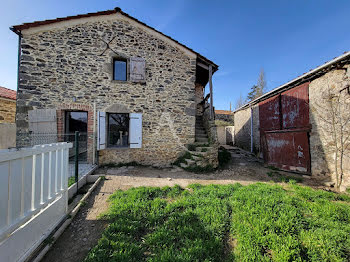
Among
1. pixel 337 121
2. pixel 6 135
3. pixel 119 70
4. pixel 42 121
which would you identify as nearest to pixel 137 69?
pixel 119 70

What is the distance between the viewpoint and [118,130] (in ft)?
20.7

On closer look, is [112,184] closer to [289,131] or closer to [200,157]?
[200,157]

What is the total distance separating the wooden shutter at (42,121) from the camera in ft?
17.3

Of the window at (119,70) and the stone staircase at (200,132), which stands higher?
the window at (119,70)

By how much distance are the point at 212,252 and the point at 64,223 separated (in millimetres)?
2332

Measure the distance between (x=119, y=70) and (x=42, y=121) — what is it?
3.66 metres

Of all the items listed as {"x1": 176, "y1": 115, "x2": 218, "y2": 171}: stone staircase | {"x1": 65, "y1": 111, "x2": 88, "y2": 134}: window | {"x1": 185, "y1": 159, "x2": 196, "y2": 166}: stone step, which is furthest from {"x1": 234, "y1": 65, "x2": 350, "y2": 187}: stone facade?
{"x1": 65, "y1": 111, "x2": 88, "y2": 134}: window

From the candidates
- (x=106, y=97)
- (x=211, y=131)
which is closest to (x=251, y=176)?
(x=211, y=131)

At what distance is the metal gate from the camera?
5.06m

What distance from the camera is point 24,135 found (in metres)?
5.21

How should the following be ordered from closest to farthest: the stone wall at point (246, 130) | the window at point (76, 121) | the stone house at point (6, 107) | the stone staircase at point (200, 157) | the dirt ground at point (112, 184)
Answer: the dirt ground at point (112, 184) → the stone staircase at point (200, 157) → the window at point (76, 121) → the stone house at point (6, 107) → the stone wall at point (246, 130)

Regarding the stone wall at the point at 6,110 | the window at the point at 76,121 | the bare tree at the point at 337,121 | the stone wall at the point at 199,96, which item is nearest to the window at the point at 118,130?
the window at the point at 76,121

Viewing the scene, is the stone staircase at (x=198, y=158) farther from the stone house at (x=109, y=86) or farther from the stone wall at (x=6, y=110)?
the stone wall at (x=6, y=110)

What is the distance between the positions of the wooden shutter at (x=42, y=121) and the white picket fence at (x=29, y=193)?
421 centimetres
